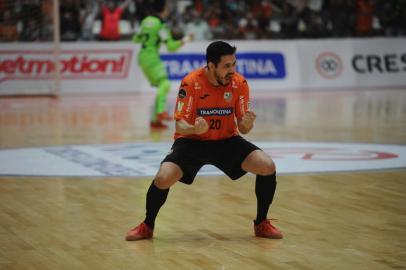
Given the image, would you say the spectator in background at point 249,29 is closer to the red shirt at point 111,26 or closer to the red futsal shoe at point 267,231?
the red shirt at point 111,26

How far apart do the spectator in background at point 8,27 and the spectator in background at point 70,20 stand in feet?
6.65

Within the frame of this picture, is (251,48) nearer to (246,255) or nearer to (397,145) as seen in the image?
(397,145)

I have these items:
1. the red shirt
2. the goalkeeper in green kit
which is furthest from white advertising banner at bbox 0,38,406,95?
the goalkeeper in green kit

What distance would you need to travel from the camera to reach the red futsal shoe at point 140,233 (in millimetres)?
7926

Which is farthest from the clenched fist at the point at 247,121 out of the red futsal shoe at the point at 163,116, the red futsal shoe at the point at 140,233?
the red futsal shoe at the point at 163,116

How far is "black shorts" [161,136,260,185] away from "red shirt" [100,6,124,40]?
18.6 metres

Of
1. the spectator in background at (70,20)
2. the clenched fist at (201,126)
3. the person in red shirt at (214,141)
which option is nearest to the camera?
the clenched fist at (201,126)

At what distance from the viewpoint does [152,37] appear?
1775 cm

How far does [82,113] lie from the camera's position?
67.8 feet

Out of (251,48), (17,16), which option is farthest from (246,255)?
(251,48)

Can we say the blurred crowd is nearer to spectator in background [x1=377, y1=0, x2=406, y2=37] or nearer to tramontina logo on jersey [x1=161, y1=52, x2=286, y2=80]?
spectator in background [x1=377, y1=0, x2=406, y2=37]

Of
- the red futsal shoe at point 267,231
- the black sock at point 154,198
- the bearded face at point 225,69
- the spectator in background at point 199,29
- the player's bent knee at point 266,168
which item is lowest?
the red futsal shoe at point 267,231

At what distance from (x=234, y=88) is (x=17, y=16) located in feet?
55.5

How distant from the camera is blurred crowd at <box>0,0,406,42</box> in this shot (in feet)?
79.7
